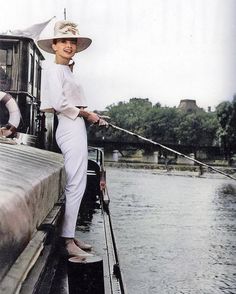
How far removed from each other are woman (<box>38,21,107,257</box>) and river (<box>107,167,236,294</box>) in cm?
570

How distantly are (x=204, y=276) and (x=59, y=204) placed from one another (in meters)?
6.87

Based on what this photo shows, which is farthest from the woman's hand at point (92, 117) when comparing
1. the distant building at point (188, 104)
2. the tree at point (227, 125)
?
the distant building at point (188, 104)

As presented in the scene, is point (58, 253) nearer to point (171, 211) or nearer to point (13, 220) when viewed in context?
point (13, 220)

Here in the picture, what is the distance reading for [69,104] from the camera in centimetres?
252

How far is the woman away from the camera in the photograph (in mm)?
2518

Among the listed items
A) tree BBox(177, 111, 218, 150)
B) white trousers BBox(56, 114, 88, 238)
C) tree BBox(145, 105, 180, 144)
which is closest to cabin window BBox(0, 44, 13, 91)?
white trousers BBox(56, 114, 88, 238)

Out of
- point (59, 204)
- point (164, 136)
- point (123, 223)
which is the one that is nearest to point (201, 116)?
point (164, 136)

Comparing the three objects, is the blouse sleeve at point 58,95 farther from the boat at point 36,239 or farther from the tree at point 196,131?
the tree at point 196,131

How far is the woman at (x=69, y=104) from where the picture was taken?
2518 millimetres

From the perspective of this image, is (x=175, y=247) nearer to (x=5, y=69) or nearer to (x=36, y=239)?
(x=5, y=69)

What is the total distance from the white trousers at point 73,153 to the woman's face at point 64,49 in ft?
0.94

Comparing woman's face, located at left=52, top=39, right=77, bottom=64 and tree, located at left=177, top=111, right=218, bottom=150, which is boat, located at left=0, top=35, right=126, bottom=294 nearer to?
woman's face, located at left=52, top=39, right=77, bottom=64

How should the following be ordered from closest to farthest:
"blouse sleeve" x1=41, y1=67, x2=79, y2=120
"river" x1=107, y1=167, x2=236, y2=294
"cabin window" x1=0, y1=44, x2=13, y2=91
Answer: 1. "blouse sleeve" x1=41, y1=67, x2=79, y2=120
2. "cabin window" x1=0, y1=44, x2=13, y2=91
3. "river" x1=107, y1=167, x2=236, y2=294

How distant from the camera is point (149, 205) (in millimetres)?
21328
